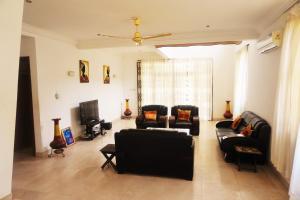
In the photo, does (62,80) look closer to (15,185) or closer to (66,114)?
(66,114)

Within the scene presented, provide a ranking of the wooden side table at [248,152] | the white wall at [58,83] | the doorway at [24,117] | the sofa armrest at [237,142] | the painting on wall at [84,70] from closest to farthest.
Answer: the wooden side table at [248,152]
the sofa armrest at [237,142]
the white wall at [58,83]
the doorway at [24,117]
the painting on wall at [84,70]

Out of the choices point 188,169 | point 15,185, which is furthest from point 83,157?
point 188,169

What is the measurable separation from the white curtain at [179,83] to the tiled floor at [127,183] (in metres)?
4.14

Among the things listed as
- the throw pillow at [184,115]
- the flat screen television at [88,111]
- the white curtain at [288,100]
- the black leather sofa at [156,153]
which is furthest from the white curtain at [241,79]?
the flat screen television at [88,111]

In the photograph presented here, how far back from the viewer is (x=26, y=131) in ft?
16.7

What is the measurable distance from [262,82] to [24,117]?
5.54 m

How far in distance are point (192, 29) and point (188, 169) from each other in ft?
9.50

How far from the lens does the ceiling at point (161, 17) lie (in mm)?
2969

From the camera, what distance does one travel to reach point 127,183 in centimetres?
327

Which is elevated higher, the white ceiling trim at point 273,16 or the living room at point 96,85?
the white ceiling trim at point 273,16

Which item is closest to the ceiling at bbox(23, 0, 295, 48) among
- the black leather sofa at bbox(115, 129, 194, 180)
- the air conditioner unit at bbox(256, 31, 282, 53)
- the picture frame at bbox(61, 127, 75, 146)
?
the air conditioner unit at bbox(256, 31, 282, 53)

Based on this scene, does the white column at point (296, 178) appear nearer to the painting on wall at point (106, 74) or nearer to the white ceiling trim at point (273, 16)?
the white ceiling trim at point (273, 16)

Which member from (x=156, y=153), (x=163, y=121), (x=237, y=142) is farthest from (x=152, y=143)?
(x=163, y=121)

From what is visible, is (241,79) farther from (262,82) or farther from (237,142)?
(237,142)
